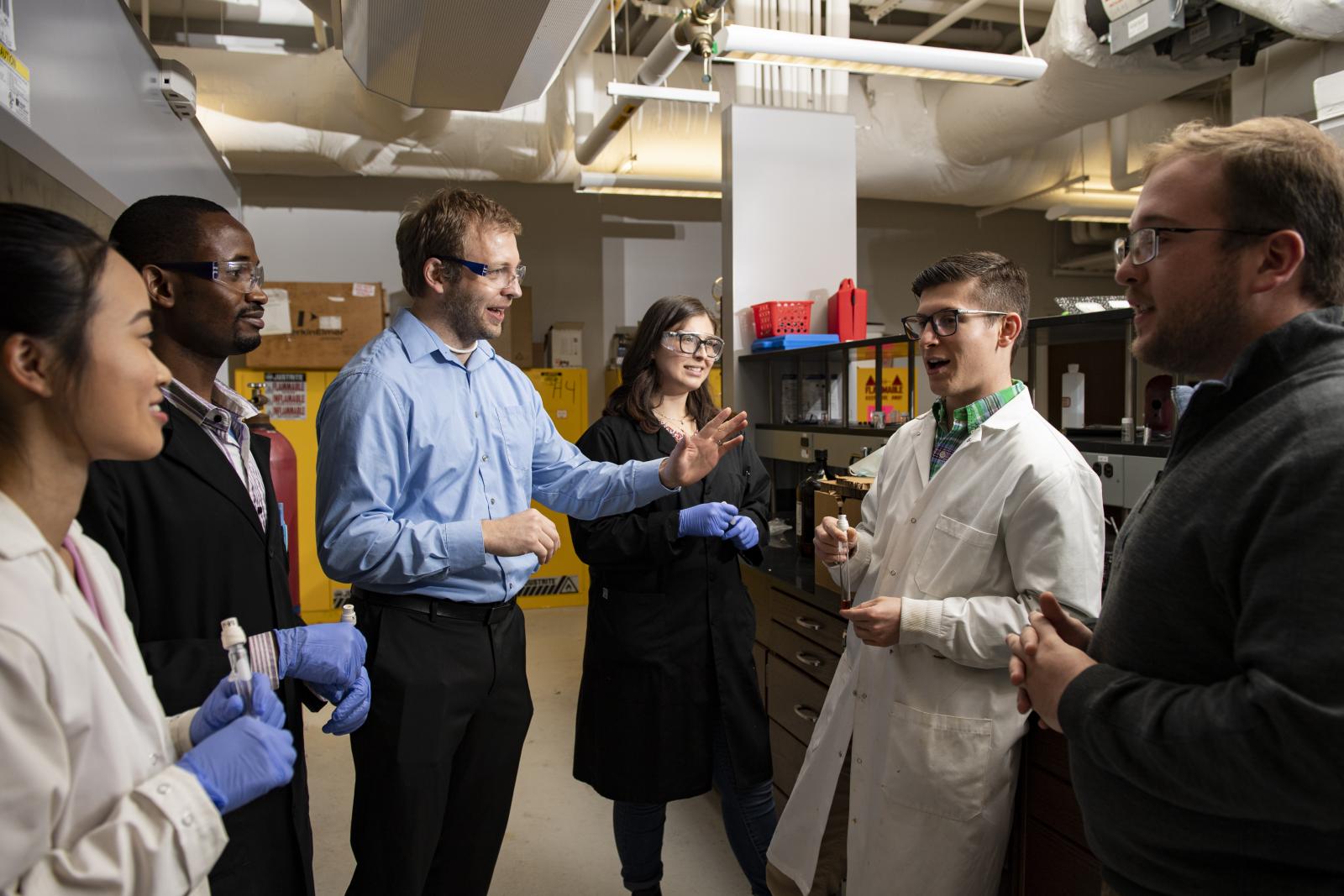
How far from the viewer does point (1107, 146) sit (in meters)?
6.06

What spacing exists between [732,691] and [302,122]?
431cm

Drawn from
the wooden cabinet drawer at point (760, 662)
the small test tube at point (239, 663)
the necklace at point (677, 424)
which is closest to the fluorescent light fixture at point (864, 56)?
the necklace at point (677, 424)

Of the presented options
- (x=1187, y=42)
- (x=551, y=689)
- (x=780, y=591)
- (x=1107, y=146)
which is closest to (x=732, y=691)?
(x=780, y=591)

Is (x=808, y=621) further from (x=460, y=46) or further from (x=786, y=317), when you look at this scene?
(x=460, y=46)

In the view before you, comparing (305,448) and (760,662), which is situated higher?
(305,448)

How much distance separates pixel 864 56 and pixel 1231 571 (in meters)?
2.42

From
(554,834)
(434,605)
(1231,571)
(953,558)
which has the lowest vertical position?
(554,834)

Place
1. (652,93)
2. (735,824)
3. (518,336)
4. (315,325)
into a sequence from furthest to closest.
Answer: (518,336)
(315,325)
(652,93)
(735,824)

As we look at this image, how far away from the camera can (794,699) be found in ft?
8.46

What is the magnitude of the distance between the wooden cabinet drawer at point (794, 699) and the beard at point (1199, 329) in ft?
5.11

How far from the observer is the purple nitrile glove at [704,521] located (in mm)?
2127

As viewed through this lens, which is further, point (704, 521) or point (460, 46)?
point (460, 46)

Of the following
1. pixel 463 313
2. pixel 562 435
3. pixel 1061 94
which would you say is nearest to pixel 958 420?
pixel 463 313

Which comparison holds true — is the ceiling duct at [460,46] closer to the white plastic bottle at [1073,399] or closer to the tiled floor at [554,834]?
the white plastic bottle at [1073,399]
